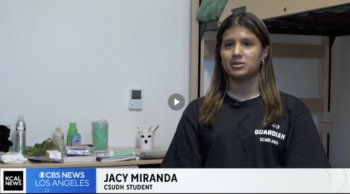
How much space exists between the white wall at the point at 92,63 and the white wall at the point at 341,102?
0.92 meters

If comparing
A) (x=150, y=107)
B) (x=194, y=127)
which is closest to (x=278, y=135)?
(x=194, y=127)

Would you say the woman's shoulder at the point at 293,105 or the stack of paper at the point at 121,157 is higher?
the woman's shoulder at the point at 293,105

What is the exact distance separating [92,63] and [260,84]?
5.13ft

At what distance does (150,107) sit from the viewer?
276 centimetres

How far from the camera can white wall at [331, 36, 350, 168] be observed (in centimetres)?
286

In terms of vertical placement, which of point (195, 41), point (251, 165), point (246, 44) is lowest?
point (251, 165)

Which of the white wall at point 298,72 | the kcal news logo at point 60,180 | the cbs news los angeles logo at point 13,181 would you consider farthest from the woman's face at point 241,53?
the white wall at point 298,72

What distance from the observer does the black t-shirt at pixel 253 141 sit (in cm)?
115

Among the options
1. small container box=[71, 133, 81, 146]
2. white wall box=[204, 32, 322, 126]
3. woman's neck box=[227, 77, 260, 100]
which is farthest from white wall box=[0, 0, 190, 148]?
woman's neck box=[227, 77, 260, 100]

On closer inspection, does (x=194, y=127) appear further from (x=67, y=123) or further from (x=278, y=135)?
(x=67, y=123)

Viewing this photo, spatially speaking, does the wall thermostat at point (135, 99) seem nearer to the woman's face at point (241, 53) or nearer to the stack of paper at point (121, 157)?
the stack of paper at point (121, 157)

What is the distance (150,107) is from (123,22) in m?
0.49
